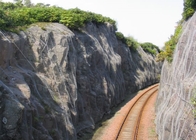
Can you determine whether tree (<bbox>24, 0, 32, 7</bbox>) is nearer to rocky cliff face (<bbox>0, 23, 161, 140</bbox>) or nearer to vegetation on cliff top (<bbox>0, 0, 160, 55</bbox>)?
rocky cliff face (<bbox>0, 23, 161, 140</bbox>)

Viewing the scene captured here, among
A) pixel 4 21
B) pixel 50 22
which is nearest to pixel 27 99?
pixel 4 21

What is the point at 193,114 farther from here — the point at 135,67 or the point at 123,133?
the point at 135,67

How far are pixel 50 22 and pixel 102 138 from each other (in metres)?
10.3

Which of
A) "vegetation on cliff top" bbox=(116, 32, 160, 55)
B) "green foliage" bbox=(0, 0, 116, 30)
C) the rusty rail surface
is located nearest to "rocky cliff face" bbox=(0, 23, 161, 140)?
"green foliage" bbox=(0, 0, 116, 30)

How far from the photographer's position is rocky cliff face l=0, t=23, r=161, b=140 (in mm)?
11500

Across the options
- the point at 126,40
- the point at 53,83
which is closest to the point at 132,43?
the point at 126,40

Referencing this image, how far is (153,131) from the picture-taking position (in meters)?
21.0

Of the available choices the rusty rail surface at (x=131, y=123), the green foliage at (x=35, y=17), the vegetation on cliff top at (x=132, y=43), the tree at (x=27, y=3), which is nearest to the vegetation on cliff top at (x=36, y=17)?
the green foliage at (x=35, y=17)

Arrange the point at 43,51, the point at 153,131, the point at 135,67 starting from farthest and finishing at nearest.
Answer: the point at 135,67, the point at 153,131, the point at 43,51

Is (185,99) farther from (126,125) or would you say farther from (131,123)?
(131,123)

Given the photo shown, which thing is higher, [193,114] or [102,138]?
[193,114]

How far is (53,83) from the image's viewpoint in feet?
55.5

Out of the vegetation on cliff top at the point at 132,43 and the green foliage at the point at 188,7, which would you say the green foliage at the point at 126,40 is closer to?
the vegetation on cliff top at the point at 132,43

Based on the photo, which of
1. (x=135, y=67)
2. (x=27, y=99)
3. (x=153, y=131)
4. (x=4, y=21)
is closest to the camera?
(x=27, y=99)
